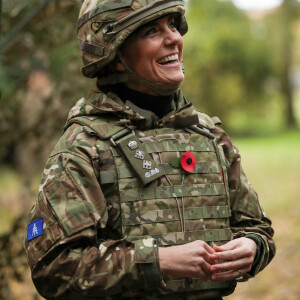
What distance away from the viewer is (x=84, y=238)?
2.73 metres

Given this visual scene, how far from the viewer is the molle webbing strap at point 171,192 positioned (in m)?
2.84

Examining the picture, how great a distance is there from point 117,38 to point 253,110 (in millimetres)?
34256

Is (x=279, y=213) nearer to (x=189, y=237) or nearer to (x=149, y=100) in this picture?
(x=149, y=100)

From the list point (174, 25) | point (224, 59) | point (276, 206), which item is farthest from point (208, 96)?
point (174, 25)

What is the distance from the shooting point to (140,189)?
2861 mm

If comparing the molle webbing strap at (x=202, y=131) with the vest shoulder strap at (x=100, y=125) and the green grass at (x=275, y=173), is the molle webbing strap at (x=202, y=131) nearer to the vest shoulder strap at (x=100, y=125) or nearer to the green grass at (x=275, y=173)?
the vest shoulder strap at (x=100, y=125)

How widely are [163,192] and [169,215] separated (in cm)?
10

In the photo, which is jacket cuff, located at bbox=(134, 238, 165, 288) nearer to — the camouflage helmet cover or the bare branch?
the camouflage helmet cover

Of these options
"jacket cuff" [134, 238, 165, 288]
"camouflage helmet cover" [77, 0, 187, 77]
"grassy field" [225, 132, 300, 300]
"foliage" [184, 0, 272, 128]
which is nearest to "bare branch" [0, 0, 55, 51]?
"camouflage helmet cover" [77, 0, 187, 77]

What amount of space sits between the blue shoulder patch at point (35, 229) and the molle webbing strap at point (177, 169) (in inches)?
15.5

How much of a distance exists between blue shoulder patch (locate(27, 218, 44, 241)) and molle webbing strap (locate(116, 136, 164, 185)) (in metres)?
0.46

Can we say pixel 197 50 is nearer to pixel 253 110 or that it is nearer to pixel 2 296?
pixel 253 110

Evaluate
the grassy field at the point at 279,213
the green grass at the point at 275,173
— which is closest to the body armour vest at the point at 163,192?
the grassy field at the point at 279,213

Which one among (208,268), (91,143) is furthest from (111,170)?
(208,268)
